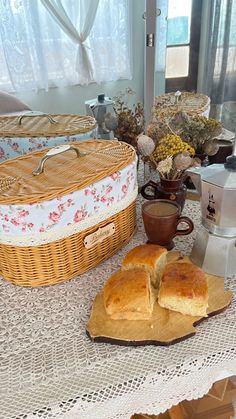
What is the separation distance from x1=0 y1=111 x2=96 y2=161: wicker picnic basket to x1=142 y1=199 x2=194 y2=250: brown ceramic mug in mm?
333

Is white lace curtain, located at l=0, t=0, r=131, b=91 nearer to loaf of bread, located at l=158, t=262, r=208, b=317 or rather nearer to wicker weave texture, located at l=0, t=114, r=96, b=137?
wicker weave texture, located at l=0, t=114, r=96, b=137

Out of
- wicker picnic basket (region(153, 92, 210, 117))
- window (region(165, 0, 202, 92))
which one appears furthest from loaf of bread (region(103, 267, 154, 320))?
window (region(165, 0, 202, 92))

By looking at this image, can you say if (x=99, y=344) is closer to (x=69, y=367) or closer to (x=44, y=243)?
(x=69, y=367)

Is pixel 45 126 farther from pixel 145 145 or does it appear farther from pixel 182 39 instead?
pixel 182 39

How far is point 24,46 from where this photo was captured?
2146 millimetres

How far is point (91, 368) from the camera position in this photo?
1.67 ft

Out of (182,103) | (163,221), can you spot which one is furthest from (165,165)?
(182,103)

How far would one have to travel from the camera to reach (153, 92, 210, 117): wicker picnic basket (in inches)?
44.6

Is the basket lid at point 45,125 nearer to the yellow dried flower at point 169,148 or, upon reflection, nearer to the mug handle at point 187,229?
the yellow dried flower at point 169,148

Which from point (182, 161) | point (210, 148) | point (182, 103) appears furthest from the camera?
point (182, 103)

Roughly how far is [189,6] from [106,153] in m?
0.78

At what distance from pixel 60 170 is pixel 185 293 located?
32 cm

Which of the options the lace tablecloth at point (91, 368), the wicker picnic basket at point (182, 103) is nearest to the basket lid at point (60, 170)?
the lace tablecloth at point (91, 368)

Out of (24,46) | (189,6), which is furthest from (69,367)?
(24,46)
